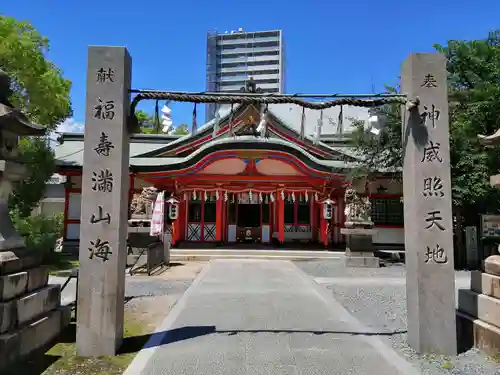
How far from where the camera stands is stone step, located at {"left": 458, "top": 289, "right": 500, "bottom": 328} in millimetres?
4875

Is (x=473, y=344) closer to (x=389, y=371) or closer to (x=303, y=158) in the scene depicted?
(x=389, y=371)

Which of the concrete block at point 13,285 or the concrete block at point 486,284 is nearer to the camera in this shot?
the concrete block at point 13,285

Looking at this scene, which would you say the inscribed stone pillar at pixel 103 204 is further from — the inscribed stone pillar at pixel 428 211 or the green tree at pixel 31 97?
the green tree at pixel 31 97

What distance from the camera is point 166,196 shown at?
746 inches

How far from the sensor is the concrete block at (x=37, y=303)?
4480mm

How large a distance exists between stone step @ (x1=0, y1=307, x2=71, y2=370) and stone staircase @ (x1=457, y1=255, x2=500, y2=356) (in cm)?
552

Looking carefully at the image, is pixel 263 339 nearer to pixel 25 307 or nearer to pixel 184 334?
pixel 184 334

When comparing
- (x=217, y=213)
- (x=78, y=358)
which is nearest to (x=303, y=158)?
(x=217, y=213)

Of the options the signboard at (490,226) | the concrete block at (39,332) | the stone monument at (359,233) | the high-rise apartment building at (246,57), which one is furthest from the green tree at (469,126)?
the high-rise apartment building at (246,57)

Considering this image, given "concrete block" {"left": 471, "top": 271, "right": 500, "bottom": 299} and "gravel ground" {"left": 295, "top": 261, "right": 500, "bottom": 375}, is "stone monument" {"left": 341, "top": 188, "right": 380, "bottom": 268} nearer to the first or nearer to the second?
"gravel ground" {"left": 295, "top": 261, "right": 500, "bottom": 375}

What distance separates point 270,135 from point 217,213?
483 centimetres

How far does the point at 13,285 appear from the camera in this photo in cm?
445

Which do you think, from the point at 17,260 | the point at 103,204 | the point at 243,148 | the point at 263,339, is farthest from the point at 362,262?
the point at 17,260

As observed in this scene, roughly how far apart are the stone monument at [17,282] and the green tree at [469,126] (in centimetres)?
1056
